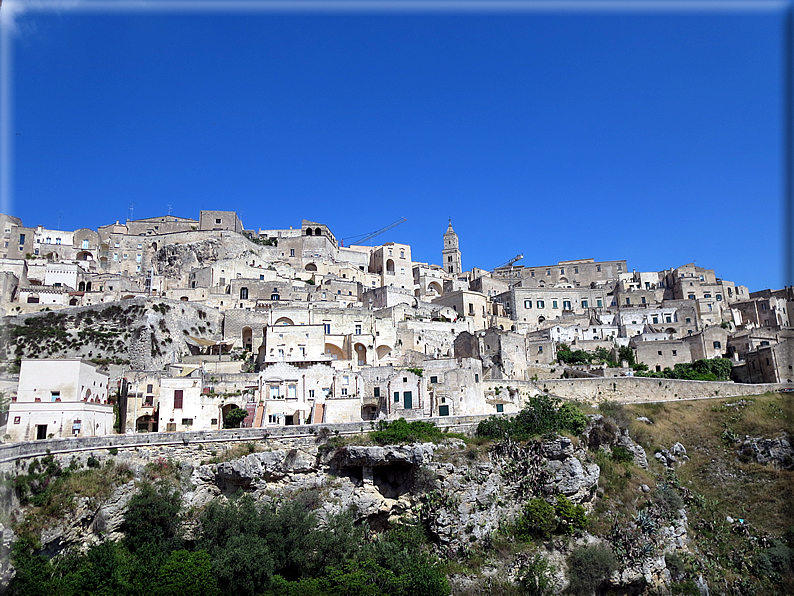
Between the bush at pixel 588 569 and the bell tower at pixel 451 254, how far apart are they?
198 ft

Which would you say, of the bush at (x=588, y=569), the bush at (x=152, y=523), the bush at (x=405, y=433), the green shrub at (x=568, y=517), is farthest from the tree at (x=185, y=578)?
the green shrub at (x=568, y=517)

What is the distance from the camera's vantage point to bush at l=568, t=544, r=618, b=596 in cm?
3047

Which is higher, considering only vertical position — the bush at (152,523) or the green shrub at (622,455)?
the green shrub at (622,455)

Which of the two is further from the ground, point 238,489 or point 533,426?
point 533,426

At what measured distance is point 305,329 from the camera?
1812 inches

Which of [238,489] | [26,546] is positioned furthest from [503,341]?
[26,546]

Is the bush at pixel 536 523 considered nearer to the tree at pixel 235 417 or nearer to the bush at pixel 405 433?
the bush at pixel 405 433

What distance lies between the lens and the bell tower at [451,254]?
299ft

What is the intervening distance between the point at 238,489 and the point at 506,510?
13.5 metres

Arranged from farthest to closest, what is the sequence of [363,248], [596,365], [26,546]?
[363,248] < [596,365] < [26,546]

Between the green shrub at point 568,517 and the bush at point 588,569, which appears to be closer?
the bush at point 588,569

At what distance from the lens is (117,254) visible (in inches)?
2800

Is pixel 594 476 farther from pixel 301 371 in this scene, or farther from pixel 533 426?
pixel 301 371

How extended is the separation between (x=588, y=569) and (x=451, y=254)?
212 ft
